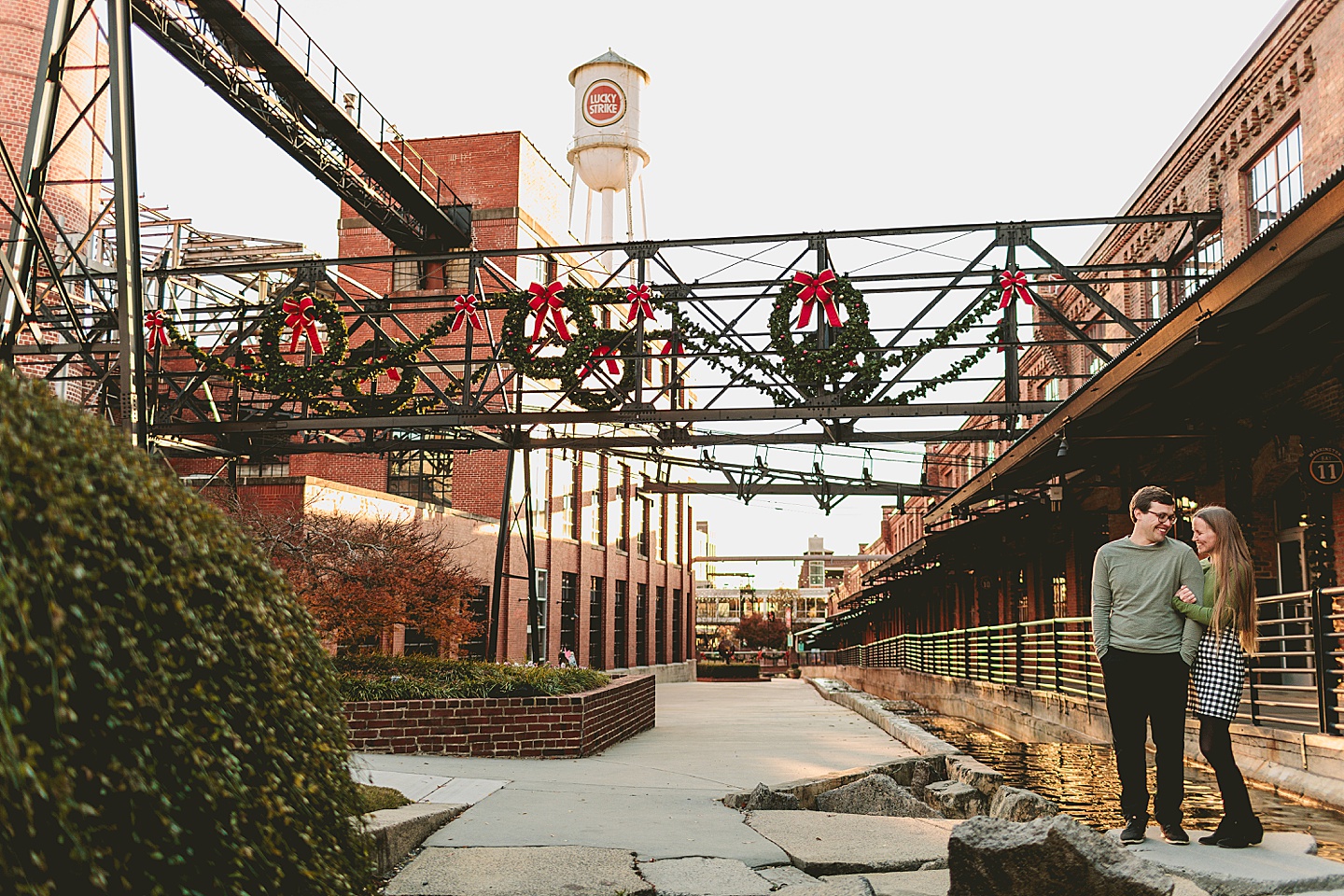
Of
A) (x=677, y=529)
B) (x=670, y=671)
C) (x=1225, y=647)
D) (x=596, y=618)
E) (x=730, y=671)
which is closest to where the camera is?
(x=1225, y=647)

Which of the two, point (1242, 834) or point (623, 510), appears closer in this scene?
point (1242, 834)

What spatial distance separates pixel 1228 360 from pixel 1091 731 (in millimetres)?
4955

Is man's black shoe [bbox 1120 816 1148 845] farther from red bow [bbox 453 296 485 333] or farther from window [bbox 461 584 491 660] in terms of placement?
window [bbox 461 584 491 660]

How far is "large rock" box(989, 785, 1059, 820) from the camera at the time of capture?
7.46 metres

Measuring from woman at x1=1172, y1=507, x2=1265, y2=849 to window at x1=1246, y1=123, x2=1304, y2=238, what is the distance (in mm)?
10174

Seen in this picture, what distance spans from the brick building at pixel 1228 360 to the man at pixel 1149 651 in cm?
301

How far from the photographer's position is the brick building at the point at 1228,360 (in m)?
9.71

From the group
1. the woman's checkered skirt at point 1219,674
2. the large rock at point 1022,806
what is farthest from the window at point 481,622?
the woman's checkered skirt at point 1219,674

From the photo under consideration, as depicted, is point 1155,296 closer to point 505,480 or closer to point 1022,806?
point 505,480

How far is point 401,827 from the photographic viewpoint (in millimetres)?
5996

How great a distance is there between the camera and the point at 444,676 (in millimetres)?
12695

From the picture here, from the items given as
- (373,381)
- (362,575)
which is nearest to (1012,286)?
(362,575)

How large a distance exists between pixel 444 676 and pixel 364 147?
1494cm

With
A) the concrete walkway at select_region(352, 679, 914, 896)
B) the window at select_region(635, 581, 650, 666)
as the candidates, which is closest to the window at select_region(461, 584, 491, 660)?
the concrete walkway at select_region(352, 679, 914, 896)
